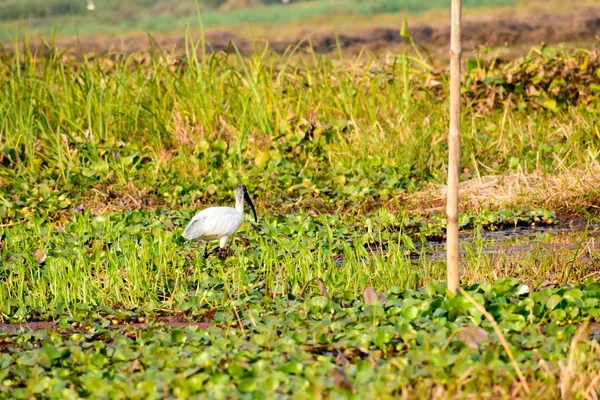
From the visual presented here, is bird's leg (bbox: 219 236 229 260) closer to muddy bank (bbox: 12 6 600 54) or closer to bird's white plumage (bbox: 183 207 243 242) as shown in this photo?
bird's white plumage (bbox: 183 207 243 242)

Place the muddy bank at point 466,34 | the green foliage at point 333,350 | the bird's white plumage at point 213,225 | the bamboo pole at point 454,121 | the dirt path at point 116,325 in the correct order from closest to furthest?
1. the green foliage at point 333,350
2. the bamboo pole at point 454,121
3. the dirt path at point 116,325
4. the bird's white plumage at point 213,225
5. the muddy bank at point 466,34

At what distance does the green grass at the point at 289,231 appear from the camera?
349cm

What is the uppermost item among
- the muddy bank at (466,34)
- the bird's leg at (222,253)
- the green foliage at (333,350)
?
the muddy bank at (466,34)

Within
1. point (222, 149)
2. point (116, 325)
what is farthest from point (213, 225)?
point (222, 149)

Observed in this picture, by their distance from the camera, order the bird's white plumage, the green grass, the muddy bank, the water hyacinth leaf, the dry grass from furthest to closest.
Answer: the muddy bank, the dry grass, the bird's white plumage, the water hyacinth leaf, the green grass

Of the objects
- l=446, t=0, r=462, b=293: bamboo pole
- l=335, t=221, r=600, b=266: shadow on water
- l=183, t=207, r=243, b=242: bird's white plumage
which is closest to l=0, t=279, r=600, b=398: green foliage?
l=446, t=0, r=462, b=293: bamboo pole

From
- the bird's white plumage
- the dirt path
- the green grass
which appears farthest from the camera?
the bird's white plumage

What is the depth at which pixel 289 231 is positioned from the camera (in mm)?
5898

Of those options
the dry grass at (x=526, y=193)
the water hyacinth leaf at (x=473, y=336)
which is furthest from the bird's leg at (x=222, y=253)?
the water hyacinth leaf at (x=473, y=336)

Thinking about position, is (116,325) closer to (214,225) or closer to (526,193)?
(214,225)

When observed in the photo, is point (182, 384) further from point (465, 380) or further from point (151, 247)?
point (151, 247)

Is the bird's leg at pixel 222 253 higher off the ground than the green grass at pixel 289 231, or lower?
lower

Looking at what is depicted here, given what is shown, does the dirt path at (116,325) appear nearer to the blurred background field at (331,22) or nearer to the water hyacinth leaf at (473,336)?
the water hyacinth leaf at (473,336)

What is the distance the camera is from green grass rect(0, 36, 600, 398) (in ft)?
11.4
